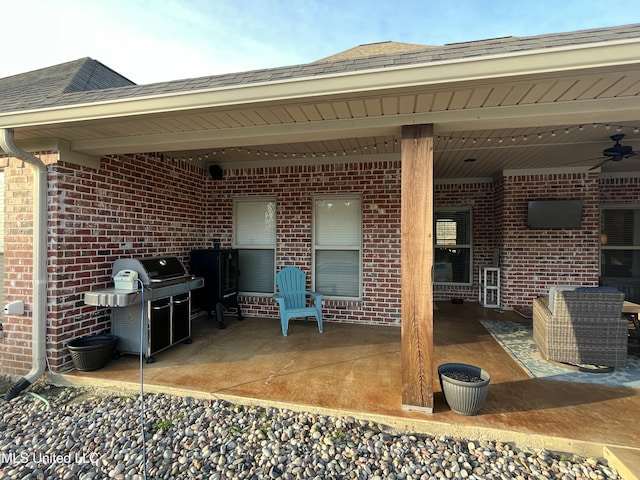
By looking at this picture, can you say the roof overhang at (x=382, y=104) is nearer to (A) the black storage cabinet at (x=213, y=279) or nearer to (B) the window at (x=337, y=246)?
(A) the black storage cabinet at (x=213, y=279)

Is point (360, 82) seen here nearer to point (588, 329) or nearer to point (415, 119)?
point (415, 119)

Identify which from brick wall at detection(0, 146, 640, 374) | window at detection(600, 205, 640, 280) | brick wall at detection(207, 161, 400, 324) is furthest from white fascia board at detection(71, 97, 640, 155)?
window at detection(600, 205, 640, 280)

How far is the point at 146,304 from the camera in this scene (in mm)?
3270

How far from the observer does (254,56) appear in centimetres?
775

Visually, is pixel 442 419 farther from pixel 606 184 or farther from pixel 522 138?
pixel 606 184

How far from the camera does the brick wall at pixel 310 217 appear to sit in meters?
4.68

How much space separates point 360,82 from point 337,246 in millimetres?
3127

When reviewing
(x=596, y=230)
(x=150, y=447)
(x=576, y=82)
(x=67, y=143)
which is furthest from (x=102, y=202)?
(x=596, y=230)

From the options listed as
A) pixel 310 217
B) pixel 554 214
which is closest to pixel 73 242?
pixel 310 217

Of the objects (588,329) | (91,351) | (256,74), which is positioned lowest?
(91,351)

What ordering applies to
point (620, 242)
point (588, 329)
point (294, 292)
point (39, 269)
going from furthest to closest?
point (620, 242), point (294, 292), point (588, 329), point (39, 269)

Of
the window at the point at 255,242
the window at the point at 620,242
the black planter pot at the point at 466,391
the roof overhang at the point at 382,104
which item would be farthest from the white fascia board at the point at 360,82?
the window at the point at 620,242

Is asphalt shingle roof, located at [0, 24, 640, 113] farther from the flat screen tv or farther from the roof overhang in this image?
the flat screen tv

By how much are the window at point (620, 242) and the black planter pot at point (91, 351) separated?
8134 millimetres
